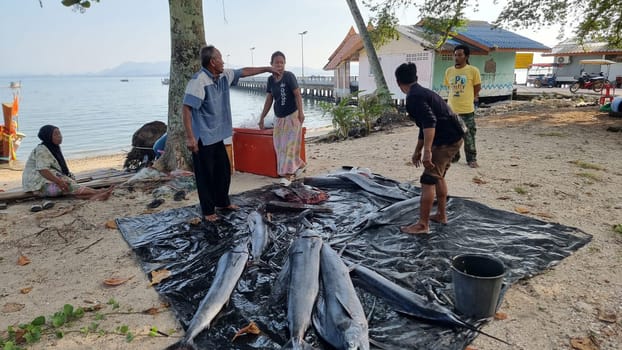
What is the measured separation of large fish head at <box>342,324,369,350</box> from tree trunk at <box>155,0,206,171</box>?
5109 millimetres

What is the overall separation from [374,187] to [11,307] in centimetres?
410

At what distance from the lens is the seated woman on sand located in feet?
17.7

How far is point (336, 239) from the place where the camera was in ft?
13.0

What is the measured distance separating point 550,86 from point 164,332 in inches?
1424

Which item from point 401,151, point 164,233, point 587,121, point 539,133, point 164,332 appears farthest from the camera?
point 587,121

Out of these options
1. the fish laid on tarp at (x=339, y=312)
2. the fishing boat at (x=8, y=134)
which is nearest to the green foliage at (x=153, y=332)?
the fish laid on tarp at (x=339, y=312)

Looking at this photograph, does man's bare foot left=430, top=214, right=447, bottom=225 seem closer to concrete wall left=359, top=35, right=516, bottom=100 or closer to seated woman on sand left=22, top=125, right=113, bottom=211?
seated woman on sand left=22, top=125, right=113, bottom=211

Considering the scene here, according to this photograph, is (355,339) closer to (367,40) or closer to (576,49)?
(367,40)

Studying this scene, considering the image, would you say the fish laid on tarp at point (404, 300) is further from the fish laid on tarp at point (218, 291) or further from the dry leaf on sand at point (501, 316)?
the fish laid on tarp at point (218, 291)

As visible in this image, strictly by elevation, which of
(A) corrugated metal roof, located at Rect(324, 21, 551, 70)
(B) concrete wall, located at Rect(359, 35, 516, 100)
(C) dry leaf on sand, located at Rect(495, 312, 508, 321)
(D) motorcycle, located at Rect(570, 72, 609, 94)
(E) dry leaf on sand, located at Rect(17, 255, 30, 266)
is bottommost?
(E) dry leaf on sand, located at Rect(17, 255, 30, 266)

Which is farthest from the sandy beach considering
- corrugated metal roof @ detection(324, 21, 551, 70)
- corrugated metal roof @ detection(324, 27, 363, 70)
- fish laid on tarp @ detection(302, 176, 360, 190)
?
corrugated metal roof @ detection(324, 27, 363, 70)

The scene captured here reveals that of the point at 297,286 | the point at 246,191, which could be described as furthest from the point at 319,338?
the point at 246,191

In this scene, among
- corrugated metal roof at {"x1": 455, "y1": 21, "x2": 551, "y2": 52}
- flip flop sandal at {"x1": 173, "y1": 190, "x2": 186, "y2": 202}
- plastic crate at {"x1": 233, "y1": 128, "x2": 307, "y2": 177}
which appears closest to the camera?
flip flop sandal at {"x1": 173, "y1": 190, "x2": 186, "y2": 202}

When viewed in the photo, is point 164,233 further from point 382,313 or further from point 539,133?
point 539,133
